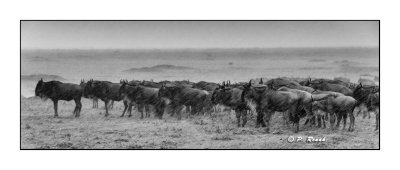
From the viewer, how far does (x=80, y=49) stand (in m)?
14.5

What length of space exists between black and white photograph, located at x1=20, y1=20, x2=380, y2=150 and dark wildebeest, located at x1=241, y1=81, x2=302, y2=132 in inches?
0.9

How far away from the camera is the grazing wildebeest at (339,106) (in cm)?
1447

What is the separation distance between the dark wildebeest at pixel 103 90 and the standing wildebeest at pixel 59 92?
19 cm

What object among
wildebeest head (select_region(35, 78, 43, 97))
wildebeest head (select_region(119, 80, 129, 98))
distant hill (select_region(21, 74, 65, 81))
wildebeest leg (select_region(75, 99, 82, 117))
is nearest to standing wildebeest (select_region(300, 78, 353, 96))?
wildebeest head (select_region(119, 80, 129, 98))

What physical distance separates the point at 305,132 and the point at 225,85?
82.9 inches

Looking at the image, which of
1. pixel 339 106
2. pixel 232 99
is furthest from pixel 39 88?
pixel 339 106

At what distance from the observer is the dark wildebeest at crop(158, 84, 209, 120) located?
14.8m

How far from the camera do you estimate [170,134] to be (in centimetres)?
1448

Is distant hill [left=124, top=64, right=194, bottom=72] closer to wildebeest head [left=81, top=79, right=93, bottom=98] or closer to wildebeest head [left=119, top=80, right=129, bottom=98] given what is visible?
wildebeest head [left=119, top=80, right=129, bottom=98]

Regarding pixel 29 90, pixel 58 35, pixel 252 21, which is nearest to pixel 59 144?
pixel 29 90

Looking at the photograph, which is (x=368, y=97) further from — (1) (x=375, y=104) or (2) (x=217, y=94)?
(2) (x=217, y=94)

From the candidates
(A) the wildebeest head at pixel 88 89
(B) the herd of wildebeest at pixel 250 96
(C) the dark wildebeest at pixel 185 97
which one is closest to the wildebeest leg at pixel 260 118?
(B) the herd of wildebeest at pixel 250 96

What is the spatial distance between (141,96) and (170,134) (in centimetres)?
120

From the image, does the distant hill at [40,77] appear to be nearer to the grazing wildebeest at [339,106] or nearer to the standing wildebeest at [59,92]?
the standing wildebeest at [59,92]
